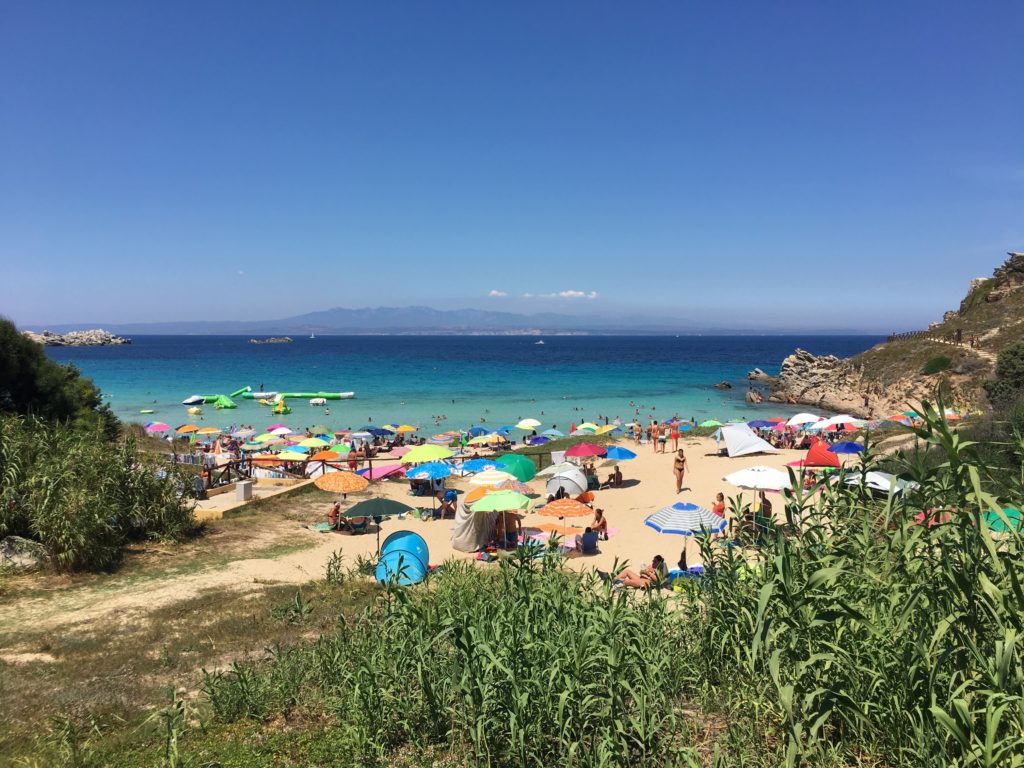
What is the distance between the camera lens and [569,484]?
56.1ft

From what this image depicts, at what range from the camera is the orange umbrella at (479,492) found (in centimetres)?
1339

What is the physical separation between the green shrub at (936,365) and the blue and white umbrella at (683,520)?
36.9m

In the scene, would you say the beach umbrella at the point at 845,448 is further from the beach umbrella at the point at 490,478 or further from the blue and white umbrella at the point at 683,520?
the beach umbrella at the point at 490,478

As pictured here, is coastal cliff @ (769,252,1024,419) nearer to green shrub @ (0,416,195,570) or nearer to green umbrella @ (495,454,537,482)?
green umbrella @ (495,454,537,482)

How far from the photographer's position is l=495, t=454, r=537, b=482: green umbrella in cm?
1788

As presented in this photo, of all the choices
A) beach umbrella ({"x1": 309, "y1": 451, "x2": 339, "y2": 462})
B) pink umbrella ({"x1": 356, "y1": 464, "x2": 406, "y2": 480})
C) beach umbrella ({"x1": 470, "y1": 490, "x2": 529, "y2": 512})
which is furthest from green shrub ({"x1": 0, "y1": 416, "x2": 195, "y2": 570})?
beach umbrella ({"x1": 309, "y1": 451, "x2": 339, "y2": 462})

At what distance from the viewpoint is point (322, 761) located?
4.38 m

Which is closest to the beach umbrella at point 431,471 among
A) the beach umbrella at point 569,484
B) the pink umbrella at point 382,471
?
the beach umbrella at point 569,484

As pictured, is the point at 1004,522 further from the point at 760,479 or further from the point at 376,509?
the point at 376,509

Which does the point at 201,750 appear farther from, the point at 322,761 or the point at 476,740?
the point at 476,740

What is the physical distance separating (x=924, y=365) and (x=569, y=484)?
36927 mm

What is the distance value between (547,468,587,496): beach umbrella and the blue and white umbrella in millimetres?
5514

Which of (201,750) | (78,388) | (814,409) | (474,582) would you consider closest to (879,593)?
(474,582)

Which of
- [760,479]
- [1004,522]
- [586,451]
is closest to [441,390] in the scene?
[586,451]
